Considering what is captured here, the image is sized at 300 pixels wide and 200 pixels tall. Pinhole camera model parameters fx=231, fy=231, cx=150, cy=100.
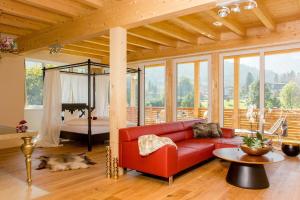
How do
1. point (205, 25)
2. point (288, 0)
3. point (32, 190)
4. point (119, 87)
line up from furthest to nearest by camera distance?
point (205, 25), point (288, 0), point (119, 87), point (32, 190)

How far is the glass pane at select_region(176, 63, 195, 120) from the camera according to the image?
22.4ft

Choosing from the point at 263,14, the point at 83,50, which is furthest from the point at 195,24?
the point at 83,50

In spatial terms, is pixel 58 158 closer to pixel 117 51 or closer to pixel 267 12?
pixel 117 51

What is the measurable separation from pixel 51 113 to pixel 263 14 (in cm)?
523

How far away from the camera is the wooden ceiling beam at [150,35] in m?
5.41

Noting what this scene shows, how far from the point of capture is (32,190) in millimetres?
3068

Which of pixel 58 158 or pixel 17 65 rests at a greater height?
pixel 17 65

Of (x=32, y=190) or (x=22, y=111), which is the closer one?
Answer: (x=32, y=190)

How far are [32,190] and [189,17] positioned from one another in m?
4.02

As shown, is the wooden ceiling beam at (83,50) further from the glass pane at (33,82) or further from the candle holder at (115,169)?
the candle holder at (115,169)

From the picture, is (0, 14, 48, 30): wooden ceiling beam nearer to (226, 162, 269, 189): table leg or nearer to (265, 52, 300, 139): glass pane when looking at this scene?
(226, 162, 269, 189): table leg

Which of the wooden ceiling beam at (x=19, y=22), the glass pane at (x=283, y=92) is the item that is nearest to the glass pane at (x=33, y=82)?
the wooden ceiling beam at (x=19, y=22)

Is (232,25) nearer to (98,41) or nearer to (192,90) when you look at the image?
(192,90)

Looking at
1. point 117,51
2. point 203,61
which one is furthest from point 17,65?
point 203,61
